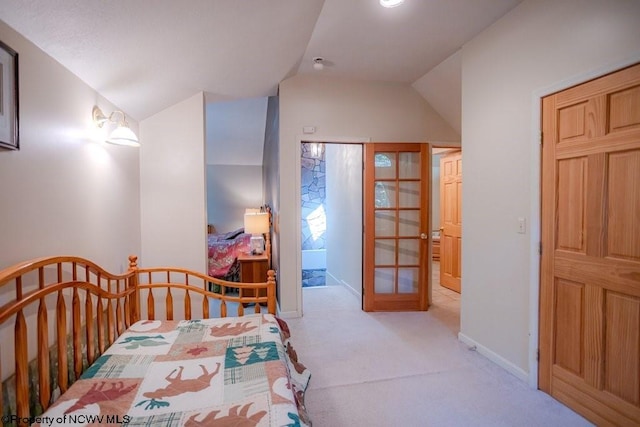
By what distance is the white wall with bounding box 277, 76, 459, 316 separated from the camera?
11.8 feet

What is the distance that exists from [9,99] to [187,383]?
147cm

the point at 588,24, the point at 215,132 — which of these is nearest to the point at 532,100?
the point at 588,24

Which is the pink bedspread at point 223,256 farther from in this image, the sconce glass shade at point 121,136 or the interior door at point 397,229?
the sconce glass shade at point 121,136

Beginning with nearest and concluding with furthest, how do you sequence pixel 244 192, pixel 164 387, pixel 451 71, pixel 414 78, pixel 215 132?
pixel 164 387 < pixel 451 71 < pixel 414 78 < pixel 215 132 < pixel 244 192

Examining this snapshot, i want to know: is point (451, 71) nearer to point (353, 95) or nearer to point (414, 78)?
point (414, 78)

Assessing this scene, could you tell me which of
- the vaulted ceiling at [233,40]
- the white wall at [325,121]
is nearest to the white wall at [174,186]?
the vaulted ceiling at [233,40]

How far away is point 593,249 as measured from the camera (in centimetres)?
186

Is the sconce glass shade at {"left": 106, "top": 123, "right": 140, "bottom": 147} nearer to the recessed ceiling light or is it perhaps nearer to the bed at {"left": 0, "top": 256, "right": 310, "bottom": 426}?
the bed at {"left": 0, "top": 256, "right": 310, "bottom": 426}

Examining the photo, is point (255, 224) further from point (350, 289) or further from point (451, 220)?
point (451, 220)

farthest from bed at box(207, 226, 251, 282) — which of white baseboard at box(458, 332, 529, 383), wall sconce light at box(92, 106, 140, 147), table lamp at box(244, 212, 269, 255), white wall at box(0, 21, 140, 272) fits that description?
white baseboard at box(458, 332, 529, 383)

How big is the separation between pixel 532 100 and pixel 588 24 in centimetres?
49

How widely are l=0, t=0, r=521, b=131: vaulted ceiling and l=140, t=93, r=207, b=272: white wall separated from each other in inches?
7.0

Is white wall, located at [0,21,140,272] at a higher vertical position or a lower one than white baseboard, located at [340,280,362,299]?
higher

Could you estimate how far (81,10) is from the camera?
4.71 ft
